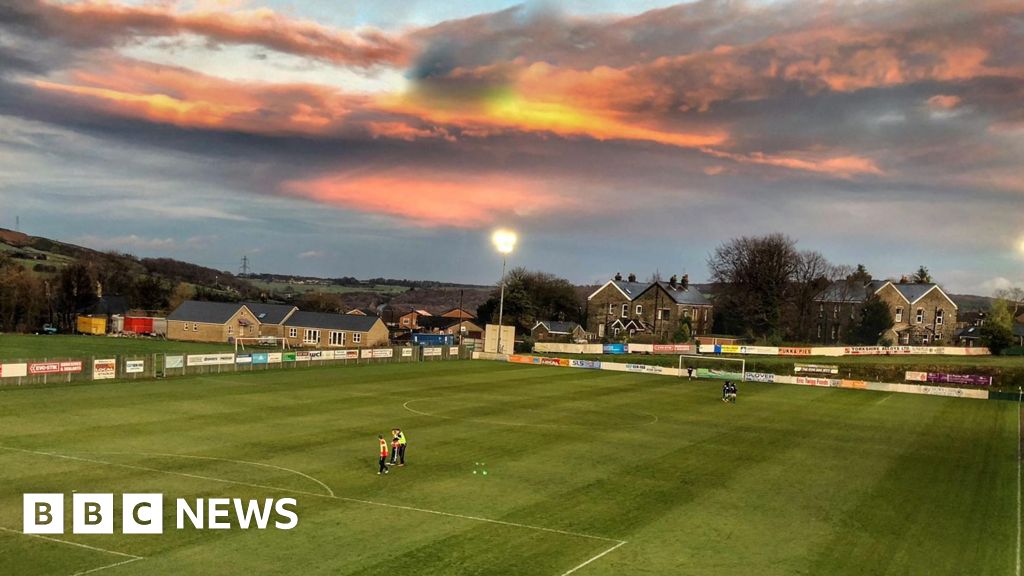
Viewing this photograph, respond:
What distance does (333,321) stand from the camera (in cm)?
12331

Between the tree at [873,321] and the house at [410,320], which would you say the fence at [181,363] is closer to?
the tree at [873,321]

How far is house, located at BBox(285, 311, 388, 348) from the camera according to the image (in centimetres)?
11912

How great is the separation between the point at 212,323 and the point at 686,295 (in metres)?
80.7

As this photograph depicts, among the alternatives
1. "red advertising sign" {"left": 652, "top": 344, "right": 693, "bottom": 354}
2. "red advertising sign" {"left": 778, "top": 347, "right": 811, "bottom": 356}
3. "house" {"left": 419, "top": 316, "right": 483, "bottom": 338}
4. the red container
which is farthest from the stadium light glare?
the red container

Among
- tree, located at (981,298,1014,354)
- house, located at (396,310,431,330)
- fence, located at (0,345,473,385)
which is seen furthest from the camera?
house, located at (396,310,431,330)

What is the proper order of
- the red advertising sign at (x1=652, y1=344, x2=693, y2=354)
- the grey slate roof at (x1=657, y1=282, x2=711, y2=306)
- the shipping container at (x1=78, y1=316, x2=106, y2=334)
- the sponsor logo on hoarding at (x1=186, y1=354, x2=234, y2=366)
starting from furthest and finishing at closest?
the shipping container at (x1=78, y1=316, x2=106, y2=334) < the grey slate roof at (x1=657, y1=282, x2=711, y2=306) < the red advertising sign at (x1=652, y1=344, x2=693, y2=354) < the sponsor logo on hoarding at (x1=186, y1=354, x2=234, y2=366)

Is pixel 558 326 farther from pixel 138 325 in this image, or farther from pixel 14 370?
pixel 14 370

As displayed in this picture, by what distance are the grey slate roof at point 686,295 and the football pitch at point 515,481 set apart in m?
77.6

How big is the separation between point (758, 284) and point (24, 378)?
110142mm

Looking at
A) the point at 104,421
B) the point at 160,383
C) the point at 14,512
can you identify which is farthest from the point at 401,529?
the point at 160,383

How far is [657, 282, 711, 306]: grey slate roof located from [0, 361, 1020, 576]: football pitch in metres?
77.6

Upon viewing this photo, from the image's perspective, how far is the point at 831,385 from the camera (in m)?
77.8

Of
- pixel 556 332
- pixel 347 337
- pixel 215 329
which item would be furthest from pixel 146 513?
pixel 556 332

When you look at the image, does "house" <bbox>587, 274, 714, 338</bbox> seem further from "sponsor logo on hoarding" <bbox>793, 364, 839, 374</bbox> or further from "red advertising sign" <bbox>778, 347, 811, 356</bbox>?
"sponsor logo on hoarding" <bbox>793, 364, 839, 374</bbox>
